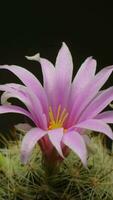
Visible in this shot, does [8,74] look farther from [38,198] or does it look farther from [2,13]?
[38,198]

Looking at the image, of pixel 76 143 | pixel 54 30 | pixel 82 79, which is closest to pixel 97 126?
pixel 76 143

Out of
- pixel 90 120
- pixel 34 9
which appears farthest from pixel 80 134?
pixel 34 9

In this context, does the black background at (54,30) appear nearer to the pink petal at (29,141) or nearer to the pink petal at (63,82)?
the pink petal at (63,82)

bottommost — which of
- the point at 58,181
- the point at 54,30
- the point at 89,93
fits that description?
the point at 58,181

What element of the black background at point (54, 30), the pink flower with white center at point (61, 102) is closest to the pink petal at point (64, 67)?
the pink flower with white center at point (61, 102)

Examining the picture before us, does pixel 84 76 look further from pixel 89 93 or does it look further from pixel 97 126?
pixel 97 126

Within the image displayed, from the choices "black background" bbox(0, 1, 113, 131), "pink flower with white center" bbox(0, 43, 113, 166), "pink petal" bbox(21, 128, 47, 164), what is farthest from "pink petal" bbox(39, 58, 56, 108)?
"black background" bbox(0, 1, 113, 131)
